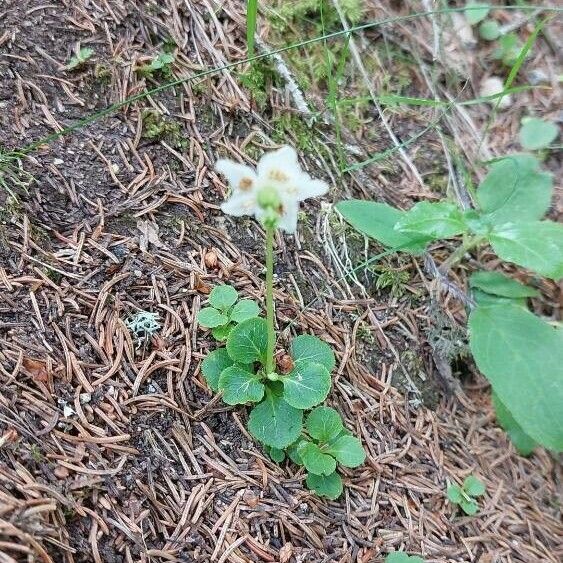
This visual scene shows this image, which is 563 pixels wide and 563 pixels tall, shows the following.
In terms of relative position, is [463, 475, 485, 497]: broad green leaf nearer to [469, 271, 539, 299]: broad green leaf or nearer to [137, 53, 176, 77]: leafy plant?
[469, 271, 539, 299]: broad green leaf

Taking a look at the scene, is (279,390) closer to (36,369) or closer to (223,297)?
(223,297)

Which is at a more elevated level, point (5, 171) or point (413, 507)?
point (5, 171)

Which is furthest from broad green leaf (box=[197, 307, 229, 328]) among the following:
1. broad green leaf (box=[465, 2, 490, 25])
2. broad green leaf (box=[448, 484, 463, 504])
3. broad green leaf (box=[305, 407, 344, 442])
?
broad green leaf (box=[465, 2, 490, 25])

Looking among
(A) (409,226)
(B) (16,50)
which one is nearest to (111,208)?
(B) (16,50)

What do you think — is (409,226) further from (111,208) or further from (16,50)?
(16,50)

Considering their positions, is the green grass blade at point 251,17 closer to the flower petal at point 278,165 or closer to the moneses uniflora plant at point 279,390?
the moneses uniflora plant at point 279,390

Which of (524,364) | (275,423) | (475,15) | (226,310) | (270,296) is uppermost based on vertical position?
(475,15)

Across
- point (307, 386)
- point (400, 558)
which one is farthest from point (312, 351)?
point (400, 558)
